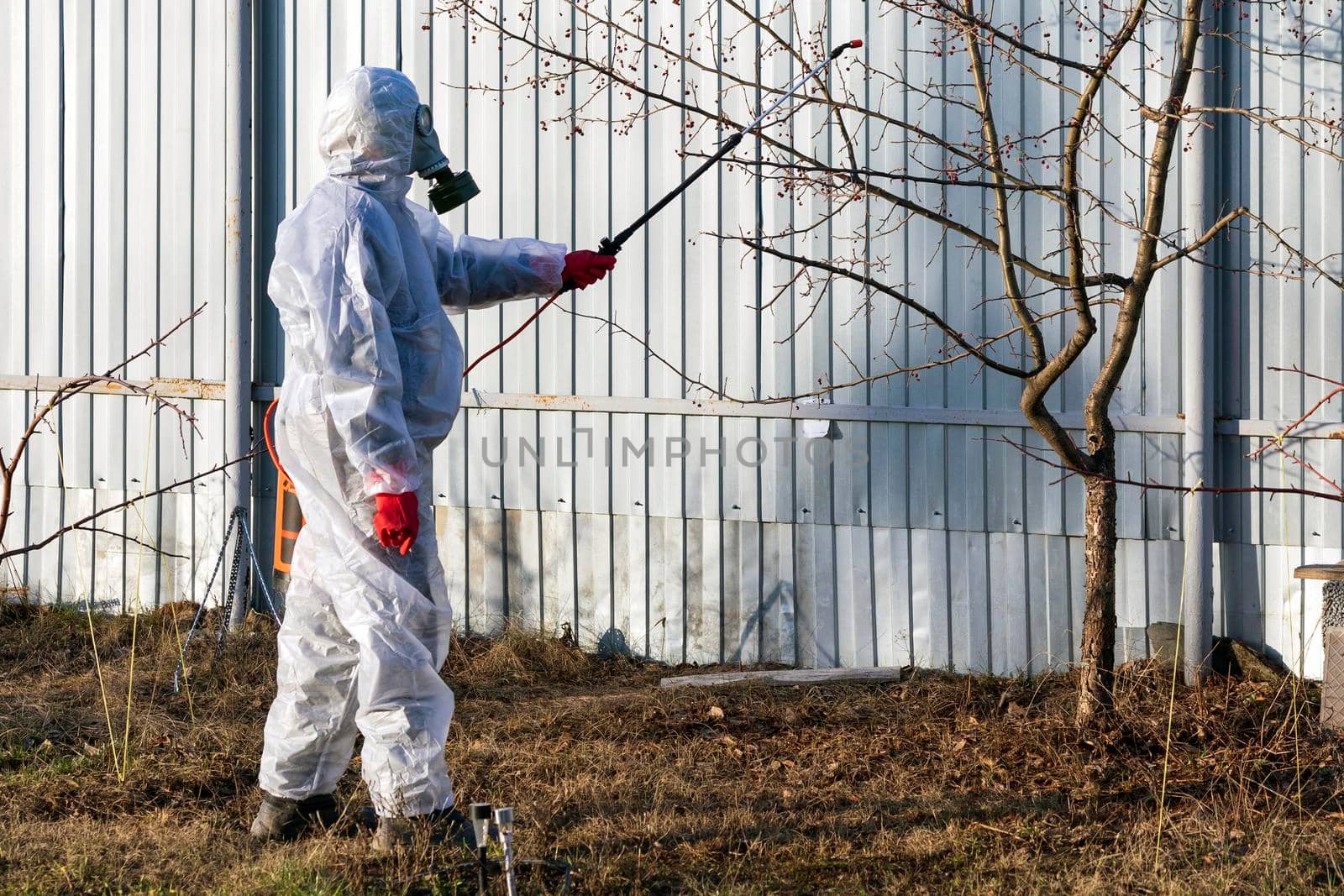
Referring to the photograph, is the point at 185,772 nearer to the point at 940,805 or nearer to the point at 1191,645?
the point at 940,805

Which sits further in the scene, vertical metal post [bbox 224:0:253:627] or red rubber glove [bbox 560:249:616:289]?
vertical metal post [bbox 224:0:253:627]

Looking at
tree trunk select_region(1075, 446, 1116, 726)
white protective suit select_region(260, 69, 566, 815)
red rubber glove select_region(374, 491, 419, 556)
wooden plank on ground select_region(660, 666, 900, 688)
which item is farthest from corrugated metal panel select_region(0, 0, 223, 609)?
tree trunk select_region(1075, 446, 1116, 726)

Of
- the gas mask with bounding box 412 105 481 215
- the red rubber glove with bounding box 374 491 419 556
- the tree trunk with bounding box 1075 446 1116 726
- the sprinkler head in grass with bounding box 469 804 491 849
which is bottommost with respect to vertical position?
the sprinkler head in grass with bounding box 469 804 491 849

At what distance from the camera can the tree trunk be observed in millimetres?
4594

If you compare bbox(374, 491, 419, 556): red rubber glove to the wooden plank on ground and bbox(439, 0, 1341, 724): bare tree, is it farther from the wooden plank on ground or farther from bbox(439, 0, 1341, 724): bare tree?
the wooden plank on ground

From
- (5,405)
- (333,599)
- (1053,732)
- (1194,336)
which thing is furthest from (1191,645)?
(5,405)

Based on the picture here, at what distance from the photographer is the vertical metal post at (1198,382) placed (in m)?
4.94

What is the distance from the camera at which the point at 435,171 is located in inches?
157

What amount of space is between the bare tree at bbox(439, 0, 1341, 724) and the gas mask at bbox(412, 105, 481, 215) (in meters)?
0.81

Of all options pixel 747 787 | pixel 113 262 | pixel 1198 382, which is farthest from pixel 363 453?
pixel 113 262

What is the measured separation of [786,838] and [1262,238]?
2.74 meters

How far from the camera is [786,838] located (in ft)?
12.8

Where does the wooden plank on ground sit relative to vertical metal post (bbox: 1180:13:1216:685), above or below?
below

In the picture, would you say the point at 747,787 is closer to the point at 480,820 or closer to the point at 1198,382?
the point at 480,820
